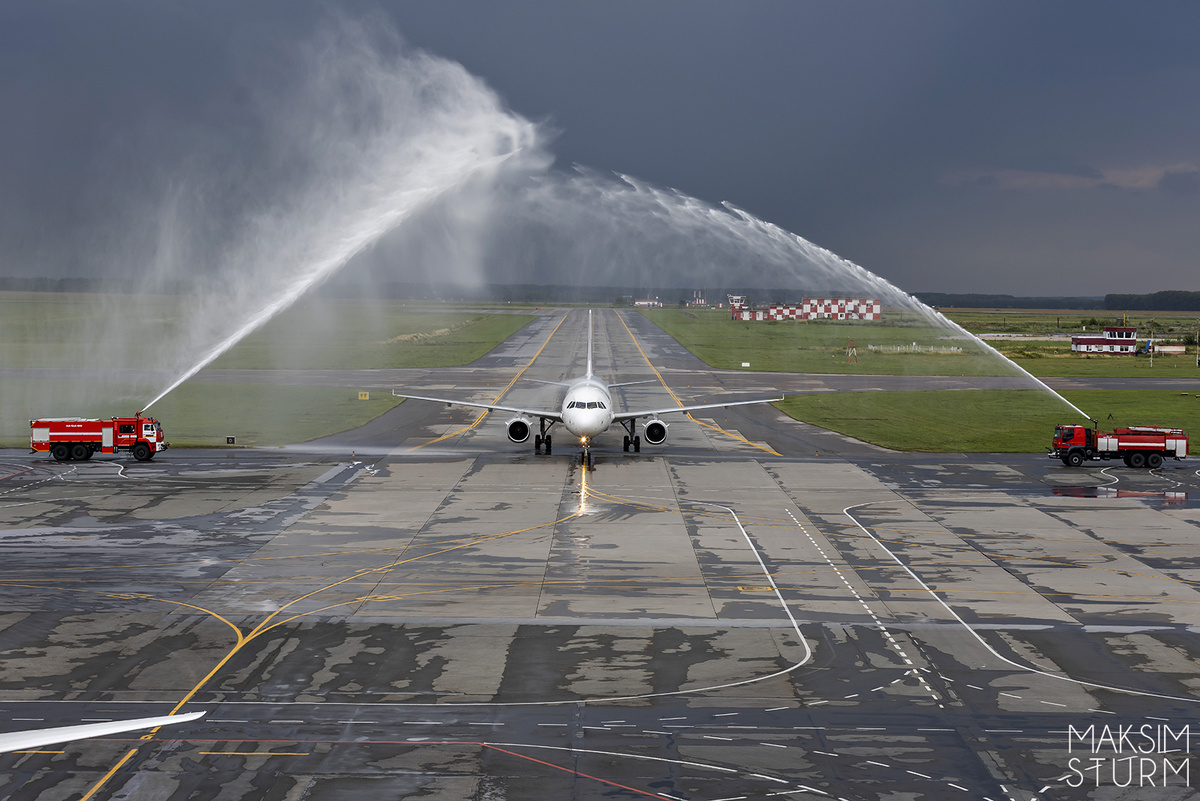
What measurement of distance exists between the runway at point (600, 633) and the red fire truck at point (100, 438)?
240 centimetres

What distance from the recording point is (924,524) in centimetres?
4250

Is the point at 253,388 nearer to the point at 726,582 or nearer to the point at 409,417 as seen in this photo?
the point at 409,417

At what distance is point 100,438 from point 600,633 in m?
41.8

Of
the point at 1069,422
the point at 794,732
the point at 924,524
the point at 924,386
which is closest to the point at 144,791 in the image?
the point at 794,732

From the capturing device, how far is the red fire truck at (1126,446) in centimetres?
5638

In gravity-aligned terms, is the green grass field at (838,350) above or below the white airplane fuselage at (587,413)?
above

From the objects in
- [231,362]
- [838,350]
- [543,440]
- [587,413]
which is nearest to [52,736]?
[587,413]

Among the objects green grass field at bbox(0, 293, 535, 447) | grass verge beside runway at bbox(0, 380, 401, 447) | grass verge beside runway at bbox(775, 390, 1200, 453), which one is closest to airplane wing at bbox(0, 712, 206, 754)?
grass verge beside runway at bbox(0, 380, 401, 447)

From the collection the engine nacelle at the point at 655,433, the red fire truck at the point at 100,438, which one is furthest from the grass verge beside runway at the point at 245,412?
the engine nacelle at the point at 655,433

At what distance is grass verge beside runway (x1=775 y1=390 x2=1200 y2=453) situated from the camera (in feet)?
219

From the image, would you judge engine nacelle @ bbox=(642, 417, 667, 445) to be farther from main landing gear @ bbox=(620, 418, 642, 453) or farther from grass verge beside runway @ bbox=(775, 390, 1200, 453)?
grass verge beside runway @ bbox=(775, 390, 1200, 453)

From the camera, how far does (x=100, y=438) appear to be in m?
56.6

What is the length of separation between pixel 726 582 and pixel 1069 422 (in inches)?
2080

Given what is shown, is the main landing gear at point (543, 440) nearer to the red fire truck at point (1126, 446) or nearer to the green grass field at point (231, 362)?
the green grass field at point (231, 362)
